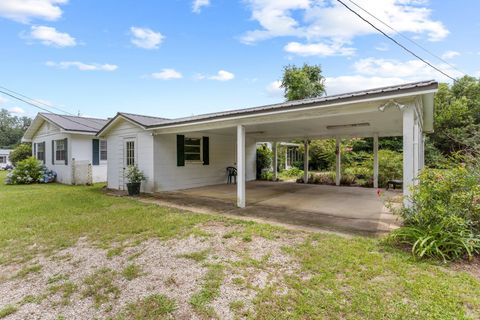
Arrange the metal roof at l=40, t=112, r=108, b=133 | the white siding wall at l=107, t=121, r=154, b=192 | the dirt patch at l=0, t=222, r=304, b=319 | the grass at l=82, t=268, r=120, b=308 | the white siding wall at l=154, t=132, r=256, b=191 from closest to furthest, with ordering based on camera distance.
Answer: the dirt patch at l=0, t=222, r=304, b=319
the grass at l=82, t=268, r=120, b=308
the white siding wall at l=107, t=121, r=154, b=192
the white siding wall at l=154, t=132, r=256, b=191
the metal roof at l=40, t=112, r=108, b=133

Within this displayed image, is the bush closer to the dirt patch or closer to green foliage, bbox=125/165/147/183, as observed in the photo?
the dirt patch

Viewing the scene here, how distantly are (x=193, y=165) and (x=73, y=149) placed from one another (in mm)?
6684

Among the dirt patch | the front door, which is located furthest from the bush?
the front door

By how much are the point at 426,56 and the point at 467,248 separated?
8699 millimetres

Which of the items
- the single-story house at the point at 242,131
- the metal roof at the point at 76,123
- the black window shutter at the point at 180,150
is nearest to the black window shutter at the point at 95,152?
the metal roof at the point at 76,123

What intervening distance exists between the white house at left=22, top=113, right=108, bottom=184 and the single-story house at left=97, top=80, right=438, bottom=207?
272cm

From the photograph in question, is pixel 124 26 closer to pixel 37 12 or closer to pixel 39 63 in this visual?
pixel 37 12

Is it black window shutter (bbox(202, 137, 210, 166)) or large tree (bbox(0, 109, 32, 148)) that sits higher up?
large tree (bbox(0, 109, 32, 148))

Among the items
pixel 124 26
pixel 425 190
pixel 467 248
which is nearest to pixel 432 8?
pixel 425 190

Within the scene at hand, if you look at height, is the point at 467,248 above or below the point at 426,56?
below

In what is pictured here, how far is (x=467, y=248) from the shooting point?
3.45 metres

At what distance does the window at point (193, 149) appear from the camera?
1101 centimetres

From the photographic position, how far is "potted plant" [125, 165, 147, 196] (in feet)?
30.2

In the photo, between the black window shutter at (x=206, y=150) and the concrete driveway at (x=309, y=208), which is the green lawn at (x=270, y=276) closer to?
the concrete driveway at (x=309, y=208)
